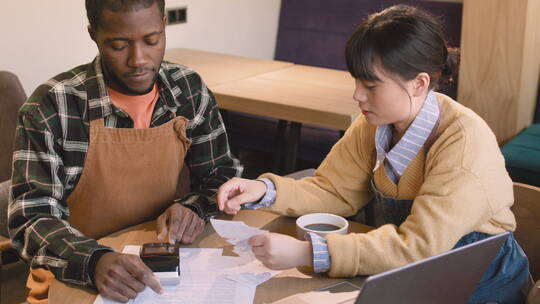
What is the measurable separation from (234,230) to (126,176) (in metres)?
0.38

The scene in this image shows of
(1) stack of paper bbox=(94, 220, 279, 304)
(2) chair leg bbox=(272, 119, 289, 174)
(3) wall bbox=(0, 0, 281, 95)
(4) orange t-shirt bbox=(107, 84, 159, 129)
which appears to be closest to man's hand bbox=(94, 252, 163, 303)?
(1) stack of paper bbox=(94, 220, 279, 304)

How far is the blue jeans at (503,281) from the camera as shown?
1.42 m

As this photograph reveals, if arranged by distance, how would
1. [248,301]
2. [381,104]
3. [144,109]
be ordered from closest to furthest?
[248,301] → [381,104] → [144,109]

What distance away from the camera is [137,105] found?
170 centimetres

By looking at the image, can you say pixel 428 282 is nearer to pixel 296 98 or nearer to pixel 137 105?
pixel 137 105

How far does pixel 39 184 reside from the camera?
1.51 meters

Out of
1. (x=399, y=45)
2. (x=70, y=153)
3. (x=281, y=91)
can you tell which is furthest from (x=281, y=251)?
(x=281, y=91)

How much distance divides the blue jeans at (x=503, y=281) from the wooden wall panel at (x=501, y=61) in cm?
226

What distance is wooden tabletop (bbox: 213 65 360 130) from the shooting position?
2701mm

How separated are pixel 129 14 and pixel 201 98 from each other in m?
0.35

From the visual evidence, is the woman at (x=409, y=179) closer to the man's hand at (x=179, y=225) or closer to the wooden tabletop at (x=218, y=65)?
the man's hand at (x=179, y=225)

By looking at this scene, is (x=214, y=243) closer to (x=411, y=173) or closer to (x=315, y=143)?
(x=411, y=173)

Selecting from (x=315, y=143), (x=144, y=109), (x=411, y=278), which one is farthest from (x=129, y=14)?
(x=315, y=143)

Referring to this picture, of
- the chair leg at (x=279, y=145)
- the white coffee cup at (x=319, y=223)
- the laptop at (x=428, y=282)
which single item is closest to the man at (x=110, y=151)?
the white coffee cup at (x=319, y=223)
